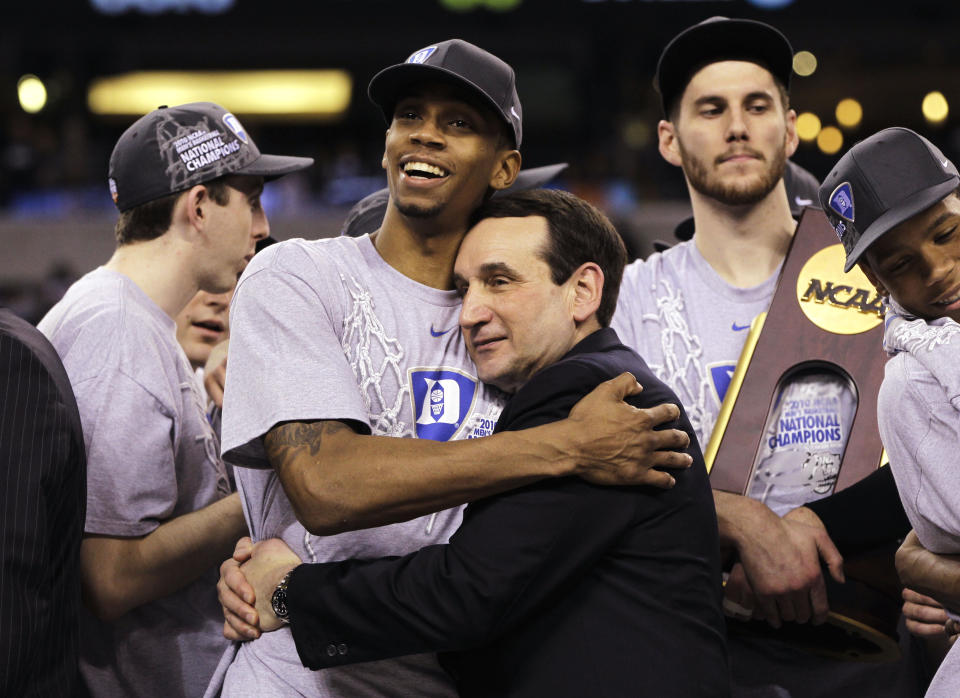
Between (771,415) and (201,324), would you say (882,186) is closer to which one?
(771,415)

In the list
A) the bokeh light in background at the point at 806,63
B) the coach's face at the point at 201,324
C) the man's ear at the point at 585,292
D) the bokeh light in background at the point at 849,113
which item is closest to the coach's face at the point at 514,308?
the man's ear at the point at 585,292

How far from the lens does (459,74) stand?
8.32 feet

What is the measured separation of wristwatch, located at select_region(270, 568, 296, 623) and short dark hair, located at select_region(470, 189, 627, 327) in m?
0.86

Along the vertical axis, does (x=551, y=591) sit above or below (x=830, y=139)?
below

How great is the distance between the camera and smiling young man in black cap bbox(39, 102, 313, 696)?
282 centimetres

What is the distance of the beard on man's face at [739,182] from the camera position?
10.5ft

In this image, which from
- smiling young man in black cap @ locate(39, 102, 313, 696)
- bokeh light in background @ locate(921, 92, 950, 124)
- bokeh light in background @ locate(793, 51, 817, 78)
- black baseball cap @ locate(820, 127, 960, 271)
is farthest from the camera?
bokeh light in background @ locate(793, 51, 817, 78)

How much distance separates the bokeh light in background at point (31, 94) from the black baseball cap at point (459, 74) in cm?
1498

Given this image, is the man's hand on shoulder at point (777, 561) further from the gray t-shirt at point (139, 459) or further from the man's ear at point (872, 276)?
the gray t-shirt at point (139, 459)

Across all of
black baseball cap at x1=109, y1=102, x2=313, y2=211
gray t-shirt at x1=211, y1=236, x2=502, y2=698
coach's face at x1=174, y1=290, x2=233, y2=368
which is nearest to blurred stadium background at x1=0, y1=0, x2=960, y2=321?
coach's face at x1=174, y1=290, x2=233, y2=368

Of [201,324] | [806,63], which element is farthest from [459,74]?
[806,63]

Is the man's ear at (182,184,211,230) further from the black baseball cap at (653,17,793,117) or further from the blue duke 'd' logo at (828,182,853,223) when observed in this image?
the blue duke 'd' logo at (828,182,853,223)

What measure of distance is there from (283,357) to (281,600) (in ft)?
1.62

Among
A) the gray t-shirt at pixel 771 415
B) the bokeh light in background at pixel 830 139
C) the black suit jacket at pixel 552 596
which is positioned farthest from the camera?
the bokeh light in background at pixel 830 139
